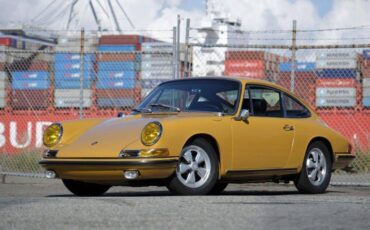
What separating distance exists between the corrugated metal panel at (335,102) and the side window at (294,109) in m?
15.3

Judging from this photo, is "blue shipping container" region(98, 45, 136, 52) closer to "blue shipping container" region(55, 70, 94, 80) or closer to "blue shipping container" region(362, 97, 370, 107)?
"blue shipping container" region(55, 70, 94, 80)

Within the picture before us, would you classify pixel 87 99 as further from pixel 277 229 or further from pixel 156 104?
pixel 277 229

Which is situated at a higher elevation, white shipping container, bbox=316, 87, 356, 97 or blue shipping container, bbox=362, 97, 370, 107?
white shipping container, bbox=316, 87, 356, 97

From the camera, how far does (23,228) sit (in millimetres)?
5039

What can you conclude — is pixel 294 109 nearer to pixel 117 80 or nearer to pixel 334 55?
pixel 334 55

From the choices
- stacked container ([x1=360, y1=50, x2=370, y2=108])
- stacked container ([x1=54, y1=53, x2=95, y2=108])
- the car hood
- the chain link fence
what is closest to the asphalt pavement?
the car hood

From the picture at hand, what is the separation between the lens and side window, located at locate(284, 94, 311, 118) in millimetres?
8883

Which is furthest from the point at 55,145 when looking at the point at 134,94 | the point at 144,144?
the point at 134,94

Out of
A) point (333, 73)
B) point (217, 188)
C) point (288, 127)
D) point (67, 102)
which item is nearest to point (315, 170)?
point (288, 127)

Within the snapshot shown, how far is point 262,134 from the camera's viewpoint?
829 cm

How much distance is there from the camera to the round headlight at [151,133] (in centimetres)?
743

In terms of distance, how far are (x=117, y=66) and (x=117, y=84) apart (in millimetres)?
779

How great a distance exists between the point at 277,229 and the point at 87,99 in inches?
809

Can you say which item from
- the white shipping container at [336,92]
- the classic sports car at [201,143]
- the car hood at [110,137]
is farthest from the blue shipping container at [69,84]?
the car hood at [110,137]
